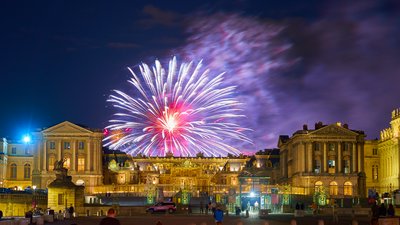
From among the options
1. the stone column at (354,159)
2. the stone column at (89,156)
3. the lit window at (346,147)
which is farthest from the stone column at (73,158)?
the stone column at (354,159)

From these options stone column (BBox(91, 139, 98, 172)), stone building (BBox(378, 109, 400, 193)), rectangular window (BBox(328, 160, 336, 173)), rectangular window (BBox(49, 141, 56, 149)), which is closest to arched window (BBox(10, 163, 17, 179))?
rectangular window (BBox(49, 141, 56, 149))

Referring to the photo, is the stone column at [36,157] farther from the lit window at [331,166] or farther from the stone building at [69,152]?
the lit window at [331,166]

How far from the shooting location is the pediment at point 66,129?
148m

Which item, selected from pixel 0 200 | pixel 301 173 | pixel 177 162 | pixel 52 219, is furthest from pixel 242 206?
pixel 177 162

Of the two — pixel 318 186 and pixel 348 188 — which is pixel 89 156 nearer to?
pixel 318 186

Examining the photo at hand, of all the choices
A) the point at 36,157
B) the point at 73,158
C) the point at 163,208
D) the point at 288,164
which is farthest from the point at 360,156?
the point at 163,208

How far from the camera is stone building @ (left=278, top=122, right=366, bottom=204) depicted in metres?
145

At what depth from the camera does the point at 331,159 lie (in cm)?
Result: 14838

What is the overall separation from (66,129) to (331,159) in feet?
162

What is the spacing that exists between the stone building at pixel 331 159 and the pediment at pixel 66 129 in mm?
39354

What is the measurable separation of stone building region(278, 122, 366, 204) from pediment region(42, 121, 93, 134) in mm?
39354

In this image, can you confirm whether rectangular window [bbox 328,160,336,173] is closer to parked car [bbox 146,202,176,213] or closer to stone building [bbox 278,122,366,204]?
stone building [bbox 278,122,366,204]

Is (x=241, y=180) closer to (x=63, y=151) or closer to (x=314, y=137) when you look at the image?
(x=314, y=137)

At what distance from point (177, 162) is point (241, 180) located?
60416 millimetres
